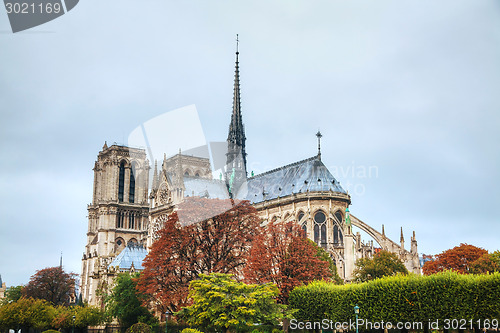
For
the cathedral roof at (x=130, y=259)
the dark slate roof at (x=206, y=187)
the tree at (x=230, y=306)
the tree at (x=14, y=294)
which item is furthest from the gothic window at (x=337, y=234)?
the tree at (x=14, y=294)

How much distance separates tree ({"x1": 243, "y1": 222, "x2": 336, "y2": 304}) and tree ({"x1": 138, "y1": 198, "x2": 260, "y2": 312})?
3164 mm

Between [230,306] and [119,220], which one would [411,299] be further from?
[119,220]

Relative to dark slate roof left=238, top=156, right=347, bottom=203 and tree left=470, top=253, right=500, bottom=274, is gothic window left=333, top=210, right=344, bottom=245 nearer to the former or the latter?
dark slate roof left=238, top=156, right=347, bottom=203

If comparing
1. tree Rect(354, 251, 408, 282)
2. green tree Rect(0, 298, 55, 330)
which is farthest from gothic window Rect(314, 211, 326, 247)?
green tree Rect(0, 298, 55, 330)

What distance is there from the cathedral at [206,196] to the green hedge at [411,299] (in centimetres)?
2745

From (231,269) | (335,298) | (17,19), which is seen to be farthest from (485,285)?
(17,19)

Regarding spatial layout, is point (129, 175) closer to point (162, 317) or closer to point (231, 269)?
point (162, 317)

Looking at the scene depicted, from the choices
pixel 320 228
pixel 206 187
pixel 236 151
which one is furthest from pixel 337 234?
pixel 206 187

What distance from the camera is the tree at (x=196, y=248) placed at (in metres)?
49.5

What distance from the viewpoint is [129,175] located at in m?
124

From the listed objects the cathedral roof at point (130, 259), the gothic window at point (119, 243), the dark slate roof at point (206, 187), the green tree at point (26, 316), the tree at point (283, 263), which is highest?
the dark slate roof at point (206, 187)

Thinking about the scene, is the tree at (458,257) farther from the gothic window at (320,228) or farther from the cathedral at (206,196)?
the gothic window at (320,228)

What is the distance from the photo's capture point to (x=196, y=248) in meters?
50.5

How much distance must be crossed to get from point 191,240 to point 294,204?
32.9 metres
